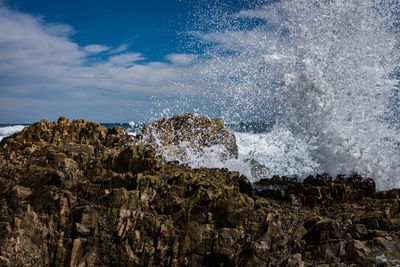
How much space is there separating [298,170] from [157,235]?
6.29 meters

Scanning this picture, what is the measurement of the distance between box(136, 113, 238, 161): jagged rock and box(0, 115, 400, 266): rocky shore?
243 cm

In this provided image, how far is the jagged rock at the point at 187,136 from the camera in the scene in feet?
30.8

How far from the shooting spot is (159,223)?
185 inches

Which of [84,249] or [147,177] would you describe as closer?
[84,249]

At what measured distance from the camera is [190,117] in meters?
14.0

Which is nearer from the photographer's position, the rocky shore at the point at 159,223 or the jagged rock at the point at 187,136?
the rocky shore at the point at 159,223

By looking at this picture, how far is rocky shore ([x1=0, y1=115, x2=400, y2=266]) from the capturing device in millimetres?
4430

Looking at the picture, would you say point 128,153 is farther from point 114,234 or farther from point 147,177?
point 114,234

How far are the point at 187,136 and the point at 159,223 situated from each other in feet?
25.4

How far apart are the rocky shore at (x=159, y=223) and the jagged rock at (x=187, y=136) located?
243 cm

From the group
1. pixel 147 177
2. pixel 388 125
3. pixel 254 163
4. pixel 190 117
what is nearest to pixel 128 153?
pixel 147 177

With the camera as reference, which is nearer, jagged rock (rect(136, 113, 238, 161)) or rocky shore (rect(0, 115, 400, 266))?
rocky shore (rect(0, 115, 400, 266))

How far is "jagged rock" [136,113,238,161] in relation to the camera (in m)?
9.39

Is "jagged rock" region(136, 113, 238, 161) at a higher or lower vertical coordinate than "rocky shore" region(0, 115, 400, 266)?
higher
